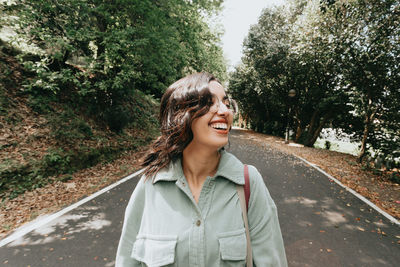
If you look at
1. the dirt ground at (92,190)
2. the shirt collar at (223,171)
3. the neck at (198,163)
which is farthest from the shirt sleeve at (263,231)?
the dirt ground at (92,190)

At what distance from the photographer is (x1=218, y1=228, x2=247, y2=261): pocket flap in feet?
4.14

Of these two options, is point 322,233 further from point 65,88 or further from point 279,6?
point 279,6

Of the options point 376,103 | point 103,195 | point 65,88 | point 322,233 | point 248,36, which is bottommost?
point 103,195

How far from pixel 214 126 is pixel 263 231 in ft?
2.40

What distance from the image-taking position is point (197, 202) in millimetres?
1416

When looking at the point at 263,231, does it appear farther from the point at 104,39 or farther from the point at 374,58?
the point at 374,58

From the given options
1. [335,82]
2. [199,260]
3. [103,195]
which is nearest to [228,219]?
[199,260]

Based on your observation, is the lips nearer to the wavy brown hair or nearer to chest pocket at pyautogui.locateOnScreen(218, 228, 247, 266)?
the wavy brown hair

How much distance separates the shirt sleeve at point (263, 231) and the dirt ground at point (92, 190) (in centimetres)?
488

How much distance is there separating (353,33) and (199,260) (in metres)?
13.1

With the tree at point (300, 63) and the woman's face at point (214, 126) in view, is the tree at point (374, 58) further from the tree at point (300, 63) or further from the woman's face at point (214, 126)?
the woman's face at point (214, 126)

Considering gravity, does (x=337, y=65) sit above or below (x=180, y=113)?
above

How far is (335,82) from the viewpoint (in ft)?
51.8

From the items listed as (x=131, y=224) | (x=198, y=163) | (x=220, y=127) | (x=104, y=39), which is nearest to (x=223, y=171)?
(x=198, y=163)
